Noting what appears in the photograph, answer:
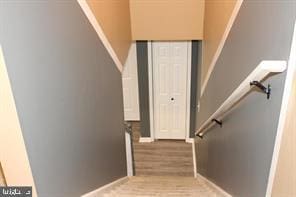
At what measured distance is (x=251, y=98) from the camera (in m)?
2.02

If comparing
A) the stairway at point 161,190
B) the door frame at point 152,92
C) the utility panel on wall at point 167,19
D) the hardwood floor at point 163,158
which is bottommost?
the hardwood floor at point 163,158

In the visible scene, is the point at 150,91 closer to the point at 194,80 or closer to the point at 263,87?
the point at 194,80

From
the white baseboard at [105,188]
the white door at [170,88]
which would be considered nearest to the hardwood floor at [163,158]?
the white door at [170,88]

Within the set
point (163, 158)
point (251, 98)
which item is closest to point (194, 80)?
point (163, 158)

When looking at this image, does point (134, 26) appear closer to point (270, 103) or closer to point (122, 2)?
point (122, 2)

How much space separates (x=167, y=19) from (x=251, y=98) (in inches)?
116

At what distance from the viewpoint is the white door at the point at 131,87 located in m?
6.55

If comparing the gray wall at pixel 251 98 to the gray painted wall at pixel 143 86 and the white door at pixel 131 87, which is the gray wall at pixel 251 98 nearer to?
the gray painted wall at pixel 143 86

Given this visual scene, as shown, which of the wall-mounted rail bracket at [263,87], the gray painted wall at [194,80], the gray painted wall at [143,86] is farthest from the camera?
the gray painted wall at [143,86]

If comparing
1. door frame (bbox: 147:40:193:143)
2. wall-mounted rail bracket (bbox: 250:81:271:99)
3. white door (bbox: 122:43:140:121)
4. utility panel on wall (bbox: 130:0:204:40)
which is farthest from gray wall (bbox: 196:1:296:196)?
white door (bbox: 122:43:140:121)

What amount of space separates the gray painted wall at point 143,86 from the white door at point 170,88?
0.17 metres

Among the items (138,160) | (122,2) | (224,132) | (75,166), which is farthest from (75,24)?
(138,160)

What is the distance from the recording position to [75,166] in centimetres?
211

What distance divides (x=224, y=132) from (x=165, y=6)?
2.34 metres
